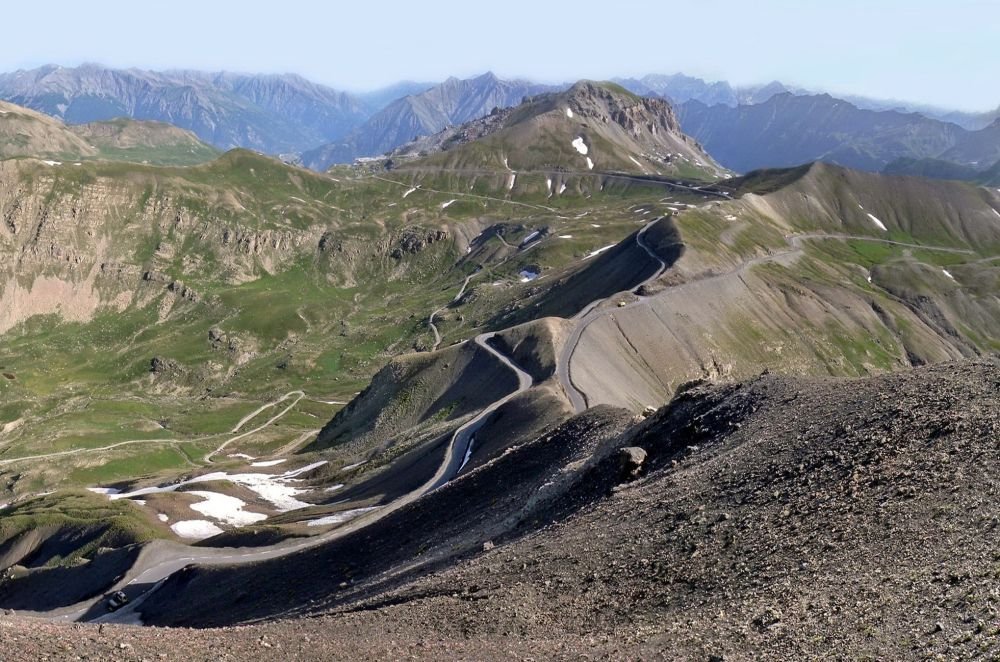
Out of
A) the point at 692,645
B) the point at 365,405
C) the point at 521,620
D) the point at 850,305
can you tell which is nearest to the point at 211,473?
the point at 365,405

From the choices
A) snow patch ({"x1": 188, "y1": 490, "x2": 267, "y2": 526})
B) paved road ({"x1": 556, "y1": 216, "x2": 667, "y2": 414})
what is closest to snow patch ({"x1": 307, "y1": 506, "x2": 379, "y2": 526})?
snow patch ({"x1": 188, "y1": 490, "x2": 267, "y2": 526})

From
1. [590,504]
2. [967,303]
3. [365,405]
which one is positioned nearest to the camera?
[590,504]

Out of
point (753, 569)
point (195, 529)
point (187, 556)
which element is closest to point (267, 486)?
point (195, 529)

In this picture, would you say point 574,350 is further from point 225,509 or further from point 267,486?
point 225,509

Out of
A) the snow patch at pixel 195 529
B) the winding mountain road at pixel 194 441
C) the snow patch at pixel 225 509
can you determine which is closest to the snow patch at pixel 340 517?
the snow patch at pixel 225 509

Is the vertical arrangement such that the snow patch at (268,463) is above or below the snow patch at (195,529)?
below

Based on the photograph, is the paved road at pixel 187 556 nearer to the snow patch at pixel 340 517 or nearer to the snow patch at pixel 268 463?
the snow patch at pixel 340 517

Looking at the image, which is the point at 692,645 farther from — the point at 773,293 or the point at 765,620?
the point at 773,293
